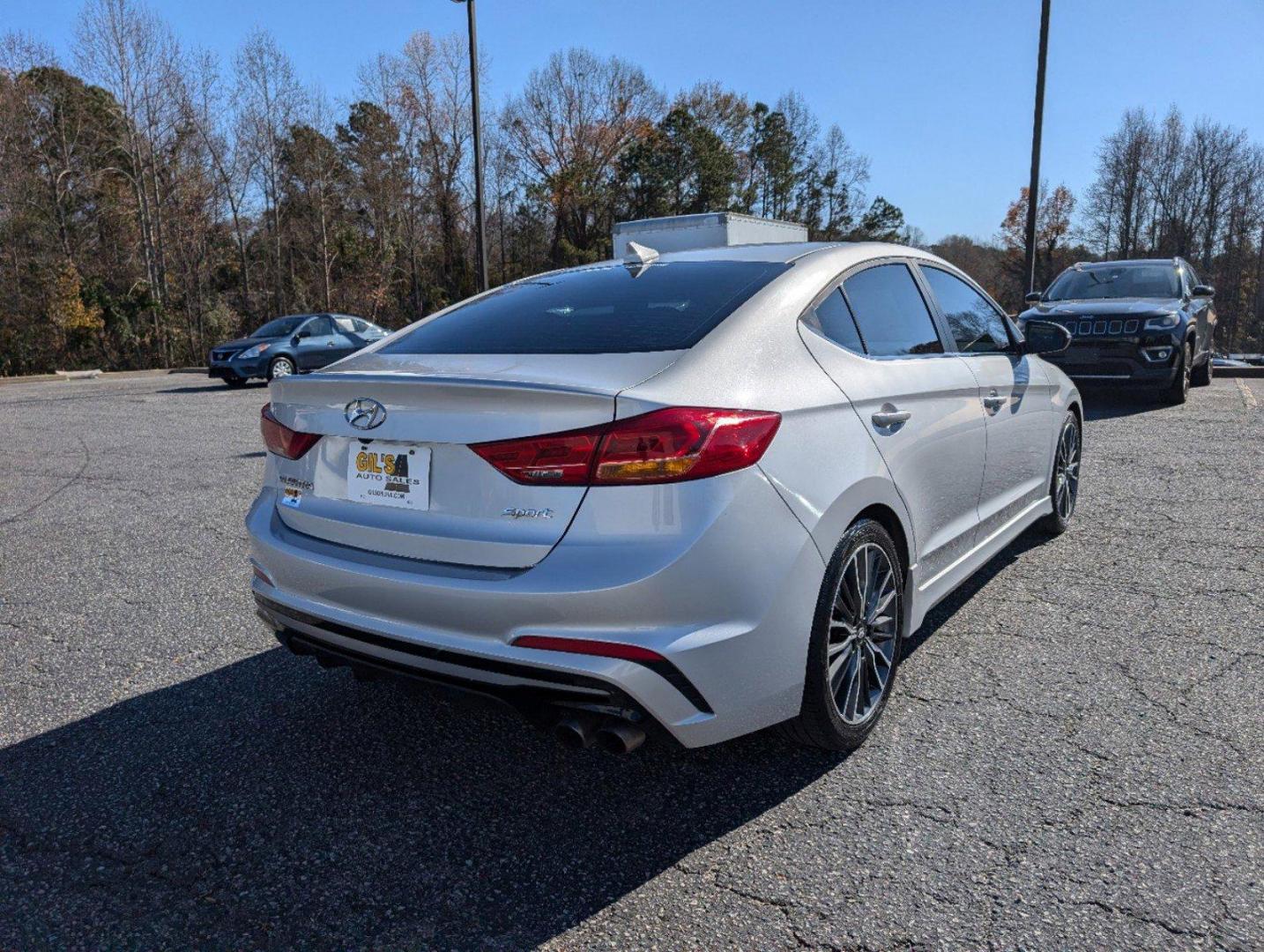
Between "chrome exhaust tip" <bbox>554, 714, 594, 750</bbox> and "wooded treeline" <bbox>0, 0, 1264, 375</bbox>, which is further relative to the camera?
"wooded treeline" <bbox>0, 0, 1264, 375</bbox>

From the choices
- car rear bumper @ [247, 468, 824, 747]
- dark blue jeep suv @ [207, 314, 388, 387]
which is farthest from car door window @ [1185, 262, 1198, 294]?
dark blue jeep suv @ [207, 314, 388, 387]

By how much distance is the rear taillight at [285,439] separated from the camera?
2787mm

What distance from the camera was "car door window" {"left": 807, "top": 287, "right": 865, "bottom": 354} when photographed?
2.96m

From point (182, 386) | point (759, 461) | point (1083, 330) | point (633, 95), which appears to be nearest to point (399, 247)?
point (633, 95)

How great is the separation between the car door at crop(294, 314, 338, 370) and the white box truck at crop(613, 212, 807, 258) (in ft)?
21.1

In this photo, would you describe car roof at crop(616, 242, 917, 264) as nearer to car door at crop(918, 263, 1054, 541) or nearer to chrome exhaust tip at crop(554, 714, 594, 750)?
Answer: car door at crop(918, 263, 1054, 541)

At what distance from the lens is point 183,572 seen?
4953 mm

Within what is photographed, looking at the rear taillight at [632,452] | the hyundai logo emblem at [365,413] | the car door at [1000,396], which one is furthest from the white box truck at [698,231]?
the rear taillight at [632,452]

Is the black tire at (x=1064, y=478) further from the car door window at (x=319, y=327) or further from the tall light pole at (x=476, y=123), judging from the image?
the car door window at (x=319, y=327)

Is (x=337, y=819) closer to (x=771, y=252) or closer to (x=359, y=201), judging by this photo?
(x=771, y=252)

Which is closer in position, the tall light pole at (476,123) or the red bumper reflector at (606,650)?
the red bumper reflector at (606,650)

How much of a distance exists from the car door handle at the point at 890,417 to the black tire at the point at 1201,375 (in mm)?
12243

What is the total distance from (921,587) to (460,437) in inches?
70.0

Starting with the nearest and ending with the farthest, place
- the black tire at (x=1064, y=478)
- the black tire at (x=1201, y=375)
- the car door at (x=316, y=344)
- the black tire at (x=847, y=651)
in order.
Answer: the black tire at (x=847, y=651), the black tire at (x=1064, y=478), the black tire at (x=1201, y=375), the car door at (x=316, y=344)
